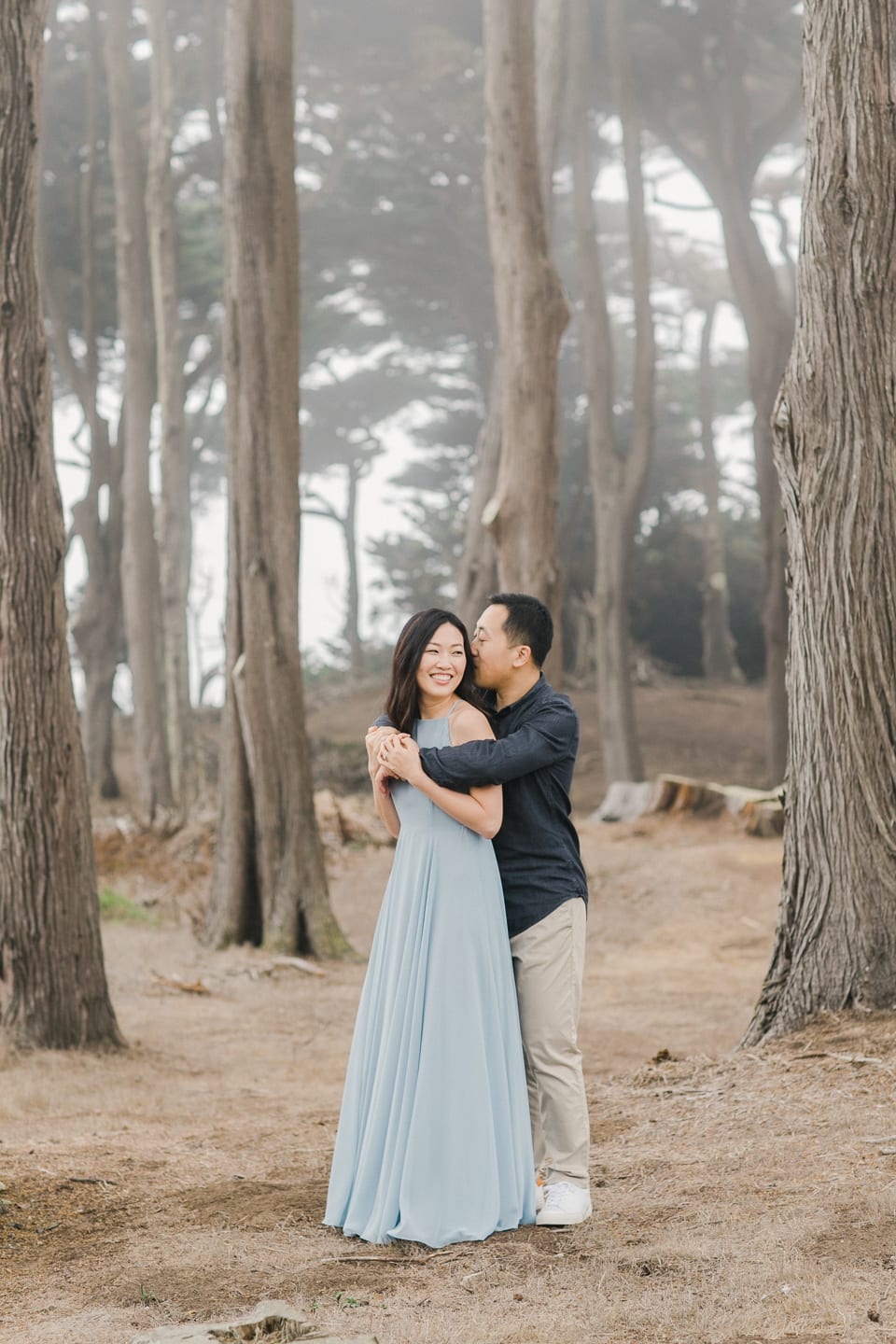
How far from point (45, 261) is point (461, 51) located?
6195mm

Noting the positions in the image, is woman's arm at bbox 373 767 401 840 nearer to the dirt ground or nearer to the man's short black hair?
the man's short black hair

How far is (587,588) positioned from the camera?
2247cm

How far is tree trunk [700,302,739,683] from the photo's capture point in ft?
70.7

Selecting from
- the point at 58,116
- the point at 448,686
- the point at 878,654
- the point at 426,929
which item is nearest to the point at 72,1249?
the point at 426,929

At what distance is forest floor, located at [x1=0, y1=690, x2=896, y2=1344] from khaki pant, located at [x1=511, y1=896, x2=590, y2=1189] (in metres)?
0.22

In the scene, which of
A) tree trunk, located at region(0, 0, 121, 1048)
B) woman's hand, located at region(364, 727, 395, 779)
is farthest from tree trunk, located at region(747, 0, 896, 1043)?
tree trunk, located at region(0, 0, 121, 1048)

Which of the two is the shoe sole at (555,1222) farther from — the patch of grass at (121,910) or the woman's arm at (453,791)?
the patch of grass at (121,910)

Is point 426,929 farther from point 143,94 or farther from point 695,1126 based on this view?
point 143,94

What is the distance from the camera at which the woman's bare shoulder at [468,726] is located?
145 inches

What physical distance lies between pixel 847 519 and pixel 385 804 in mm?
2350

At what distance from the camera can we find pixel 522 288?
10094 millimetres

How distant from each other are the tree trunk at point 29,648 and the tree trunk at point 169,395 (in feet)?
31.7

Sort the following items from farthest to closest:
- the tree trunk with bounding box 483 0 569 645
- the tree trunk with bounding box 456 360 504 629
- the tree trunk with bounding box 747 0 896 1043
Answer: the tree trunk with bounding box 456 360 504 629
the tree trunk with bounding box 483 0 569 645
the tree trunk with bounding box 747 0 896 1043

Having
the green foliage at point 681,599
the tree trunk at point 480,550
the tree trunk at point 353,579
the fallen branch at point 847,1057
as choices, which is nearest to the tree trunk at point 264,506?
the tree trunk at point 480,550
